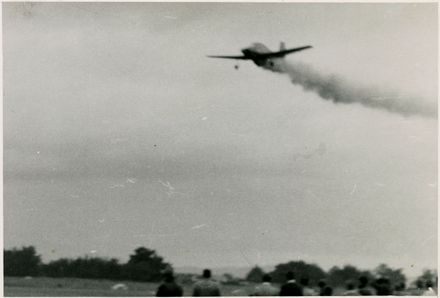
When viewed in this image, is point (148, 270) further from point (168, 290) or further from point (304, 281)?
point (168, 290)

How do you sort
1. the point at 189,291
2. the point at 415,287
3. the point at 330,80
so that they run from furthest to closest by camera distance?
the point at 330,80 → the point at 415,287 → the point at 189,291

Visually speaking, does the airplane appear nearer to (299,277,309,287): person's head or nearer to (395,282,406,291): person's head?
(299,277,309,287): person's head

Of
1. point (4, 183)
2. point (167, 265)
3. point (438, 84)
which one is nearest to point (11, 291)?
point (4, 183)

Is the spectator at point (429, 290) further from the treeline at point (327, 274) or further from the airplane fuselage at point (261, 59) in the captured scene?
the airplane fuselage at point (261, 59)

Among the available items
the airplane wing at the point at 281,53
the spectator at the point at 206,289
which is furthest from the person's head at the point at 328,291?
the airplane wing at the point at 281,53

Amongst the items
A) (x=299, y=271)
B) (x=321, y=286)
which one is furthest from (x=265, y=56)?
(x=321, y=286)

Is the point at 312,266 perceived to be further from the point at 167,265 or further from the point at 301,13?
the point at 301,13

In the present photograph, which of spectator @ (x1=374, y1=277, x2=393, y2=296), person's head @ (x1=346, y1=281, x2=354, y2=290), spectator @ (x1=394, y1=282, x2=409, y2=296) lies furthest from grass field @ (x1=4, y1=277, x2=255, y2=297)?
spectator @ (x1=394, y1=282, x2=409, y2=296)
